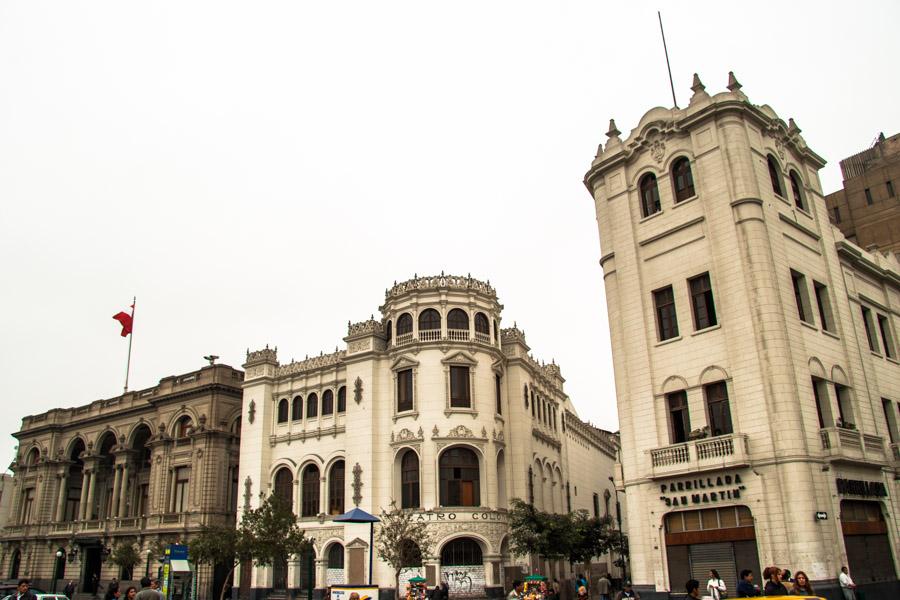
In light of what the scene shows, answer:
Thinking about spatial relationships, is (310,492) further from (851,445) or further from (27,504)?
(27,504)

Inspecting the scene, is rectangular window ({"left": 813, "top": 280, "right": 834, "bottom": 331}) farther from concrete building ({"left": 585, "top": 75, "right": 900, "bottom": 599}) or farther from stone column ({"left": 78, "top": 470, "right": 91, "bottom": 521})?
stone column ({"left": 78, "top": 470, "right": 91, "bottom": 521})

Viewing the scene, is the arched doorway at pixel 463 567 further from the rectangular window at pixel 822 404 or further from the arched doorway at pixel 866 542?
the rectangular window at pixel 822 404

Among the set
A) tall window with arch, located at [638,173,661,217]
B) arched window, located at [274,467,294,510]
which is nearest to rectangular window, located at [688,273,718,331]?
tall window with arch, located at [638,173,661,217]

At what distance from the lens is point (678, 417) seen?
28.7 metres

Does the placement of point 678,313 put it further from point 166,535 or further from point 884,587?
point 166,535

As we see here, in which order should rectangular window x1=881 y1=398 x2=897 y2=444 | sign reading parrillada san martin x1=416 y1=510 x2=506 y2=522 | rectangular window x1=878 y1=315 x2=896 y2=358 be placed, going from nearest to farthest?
rectangular window x1=881 y1=398 x2=897 y2=444 → rectangular window x1=878 y1=315 x2=896 y2=358 → sign reading parrillada san martin x1=416 y1=510 x2=506 y2=522

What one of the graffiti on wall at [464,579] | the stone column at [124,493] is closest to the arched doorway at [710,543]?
the graffiti on wall at [464,579]

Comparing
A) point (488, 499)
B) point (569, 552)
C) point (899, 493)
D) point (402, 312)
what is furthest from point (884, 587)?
point (402, 312)

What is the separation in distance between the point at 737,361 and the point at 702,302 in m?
3.00

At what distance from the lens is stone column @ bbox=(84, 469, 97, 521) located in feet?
200

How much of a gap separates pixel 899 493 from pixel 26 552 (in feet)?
220

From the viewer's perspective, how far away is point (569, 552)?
41.0 meters

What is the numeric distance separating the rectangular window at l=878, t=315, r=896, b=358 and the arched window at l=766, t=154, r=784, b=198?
10.3 m

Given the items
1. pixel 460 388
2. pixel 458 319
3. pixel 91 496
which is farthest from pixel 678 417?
pixel 91 496
